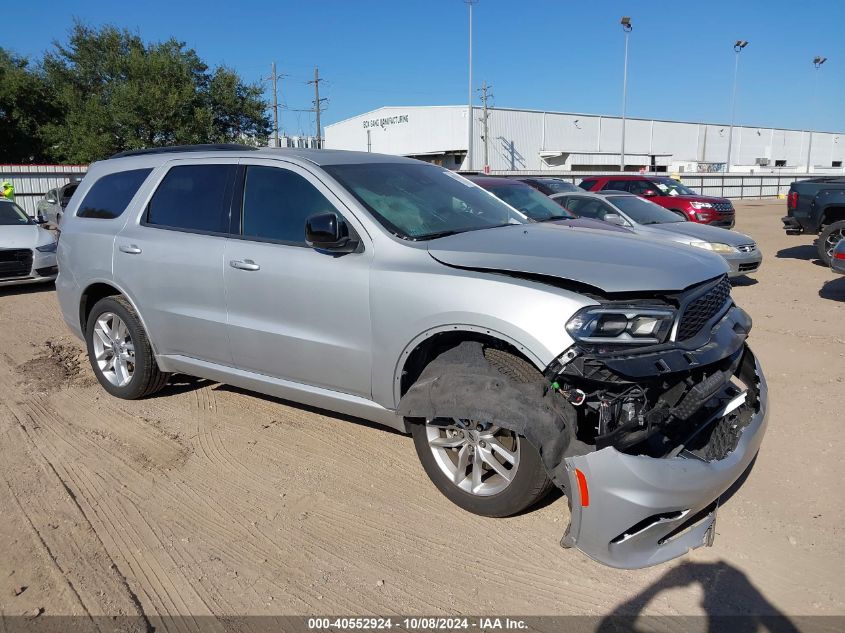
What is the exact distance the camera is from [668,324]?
3135 mm

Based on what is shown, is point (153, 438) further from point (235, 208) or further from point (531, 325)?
point (531, 325)

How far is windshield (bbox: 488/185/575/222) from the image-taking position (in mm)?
8812

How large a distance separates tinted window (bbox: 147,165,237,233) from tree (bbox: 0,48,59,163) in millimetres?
40925

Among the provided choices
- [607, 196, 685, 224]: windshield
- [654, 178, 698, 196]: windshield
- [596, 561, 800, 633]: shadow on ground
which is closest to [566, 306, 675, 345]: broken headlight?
[596, 561, 800, 633]: shadow on ground

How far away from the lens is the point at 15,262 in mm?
10680

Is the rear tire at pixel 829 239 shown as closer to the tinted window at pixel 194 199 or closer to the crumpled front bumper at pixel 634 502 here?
the crumpled front bumper at pixel 634 502

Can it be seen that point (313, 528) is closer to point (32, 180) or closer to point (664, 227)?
point (664, 227)

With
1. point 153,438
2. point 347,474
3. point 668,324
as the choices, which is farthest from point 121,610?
point 668,324

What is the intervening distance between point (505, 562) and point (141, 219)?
367 centimetres

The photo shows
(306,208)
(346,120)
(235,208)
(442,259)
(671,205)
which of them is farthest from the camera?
(346,120)

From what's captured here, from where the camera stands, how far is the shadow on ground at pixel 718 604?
2.70 m

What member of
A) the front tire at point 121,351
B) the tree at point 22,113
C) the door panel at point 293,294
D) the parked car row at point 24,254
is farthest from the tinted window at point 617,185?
the tree at point 22,113

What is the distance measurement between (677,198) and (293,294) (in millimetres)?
15477

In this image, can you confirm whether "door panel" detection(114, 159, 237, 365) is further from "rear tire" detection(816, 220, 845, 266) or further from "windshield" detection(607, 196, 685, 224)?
"rear tire" detection(816, 220, 845, 266)
